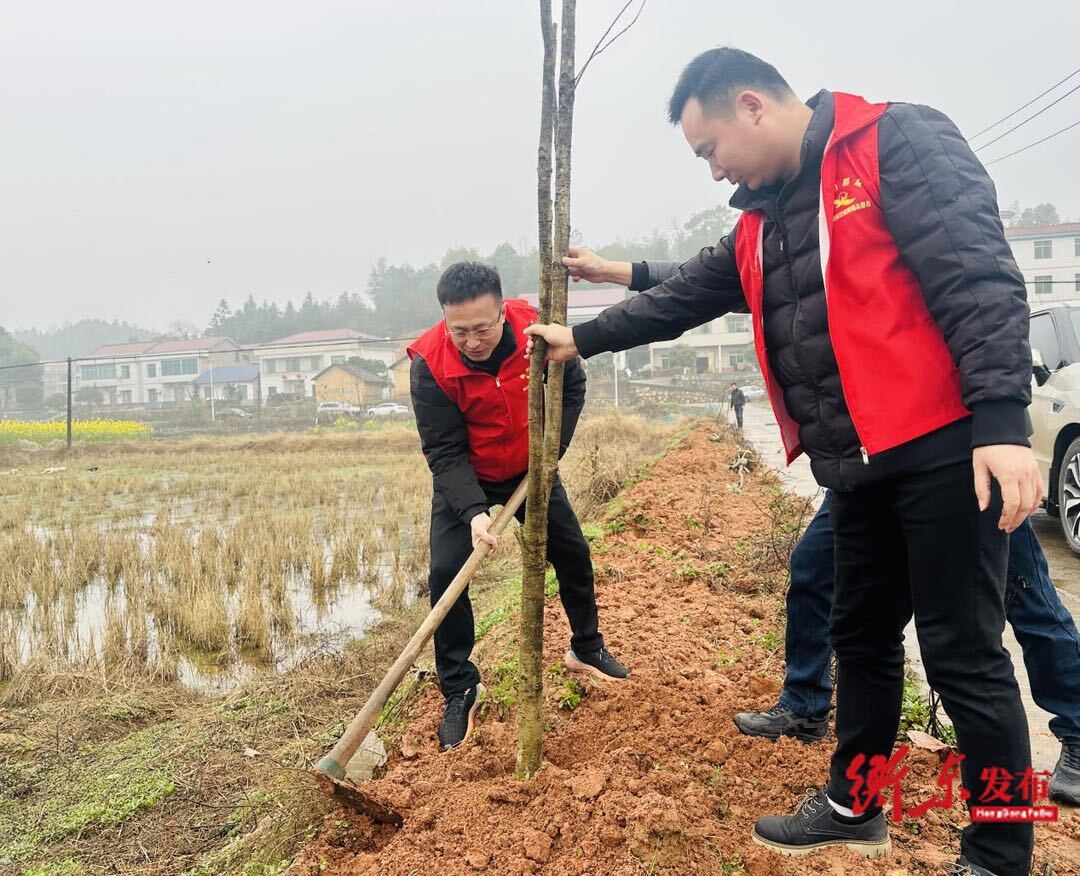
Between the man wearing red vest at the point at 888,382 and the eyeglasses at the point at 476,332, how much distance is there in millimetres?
918

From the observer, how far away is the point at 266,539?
798cm

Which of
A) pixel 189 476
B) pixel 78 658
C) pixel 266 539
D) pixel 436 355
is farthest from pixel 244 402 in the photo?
pixel 436 355

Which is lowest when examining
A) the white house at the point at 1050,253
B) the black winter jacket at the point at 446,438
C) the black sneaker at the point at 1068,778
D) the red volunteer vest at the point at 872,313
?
the black sneaker at the point at 1068,778

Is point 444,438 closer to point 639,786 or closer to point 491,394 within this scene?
point 491,394

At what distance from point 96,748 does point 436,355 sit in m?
2.82

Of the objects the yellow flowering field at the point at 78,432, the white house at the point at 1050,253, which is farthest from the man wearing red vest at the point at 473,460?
the white house at the point at 1050,253

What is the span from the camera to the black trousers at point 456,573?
2.67 m

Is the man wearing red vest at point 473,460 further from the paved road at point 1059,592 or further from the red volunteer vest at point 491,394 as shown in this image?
the paved road at point 1059,592

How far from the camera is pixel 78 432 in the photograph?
88.5 feet

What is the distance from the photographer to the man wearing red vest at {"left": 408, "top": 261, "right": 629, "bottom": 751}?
255cm

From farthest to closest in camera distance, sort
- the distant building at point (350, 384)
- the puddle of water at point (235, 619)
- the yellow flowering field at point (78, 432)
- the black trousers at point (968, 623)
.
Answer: the distant building at point (350, 384)
the yellow flowering field at point (78, 432)
the puddle of water at point (235, 619)
the black trousers at point (968, 623)

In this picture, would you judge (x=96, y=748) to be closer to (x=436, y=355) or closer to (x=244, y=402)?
(x=436, y=355)

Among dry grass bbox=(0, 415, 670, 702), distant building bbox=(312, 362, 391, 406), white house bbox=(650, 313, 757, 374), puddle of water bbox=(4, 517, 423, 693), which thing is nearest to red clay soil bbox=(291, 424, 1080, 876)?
puddle of water bbox=(4, 517, 423, 693)

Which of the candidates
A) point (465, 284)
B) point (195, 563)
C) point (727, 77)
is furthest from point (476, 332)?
point (195, 563)
